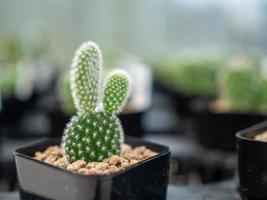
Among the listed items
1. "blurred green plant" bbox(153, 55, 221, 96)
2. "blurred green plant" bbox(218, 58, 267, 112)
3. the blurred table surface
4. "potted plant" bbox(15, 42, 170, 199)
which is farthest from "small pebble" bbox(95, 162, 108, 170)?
"blurred green plant" bbox(153, 55, 221, 96)

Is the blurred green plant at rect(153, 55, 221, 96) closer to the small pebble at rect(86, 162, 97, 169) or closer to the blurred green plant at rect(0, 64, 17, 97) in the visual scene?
the blurred green plant at rect(0, 64, 17, 97)

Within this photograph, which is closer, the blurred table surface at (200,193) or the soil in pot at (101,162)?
the soil in pot at (101,162)

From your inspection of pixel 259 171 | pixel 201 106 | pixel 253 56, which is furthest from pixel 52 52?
pixel 259 171

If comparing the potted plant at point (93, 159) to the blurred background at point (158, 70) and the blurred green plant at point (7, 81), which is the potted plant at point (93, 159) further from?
the blurred green plant at point (7, 81)

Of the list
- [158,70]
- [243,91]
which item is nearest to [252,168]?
[243,91]

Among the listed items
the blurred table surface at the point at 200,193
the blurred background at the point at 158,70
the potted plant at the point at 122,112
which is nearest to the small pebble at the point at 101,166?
the blurred table surface at the point at 200,193

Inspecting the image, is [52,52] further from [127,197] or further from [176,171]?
[127,197]
